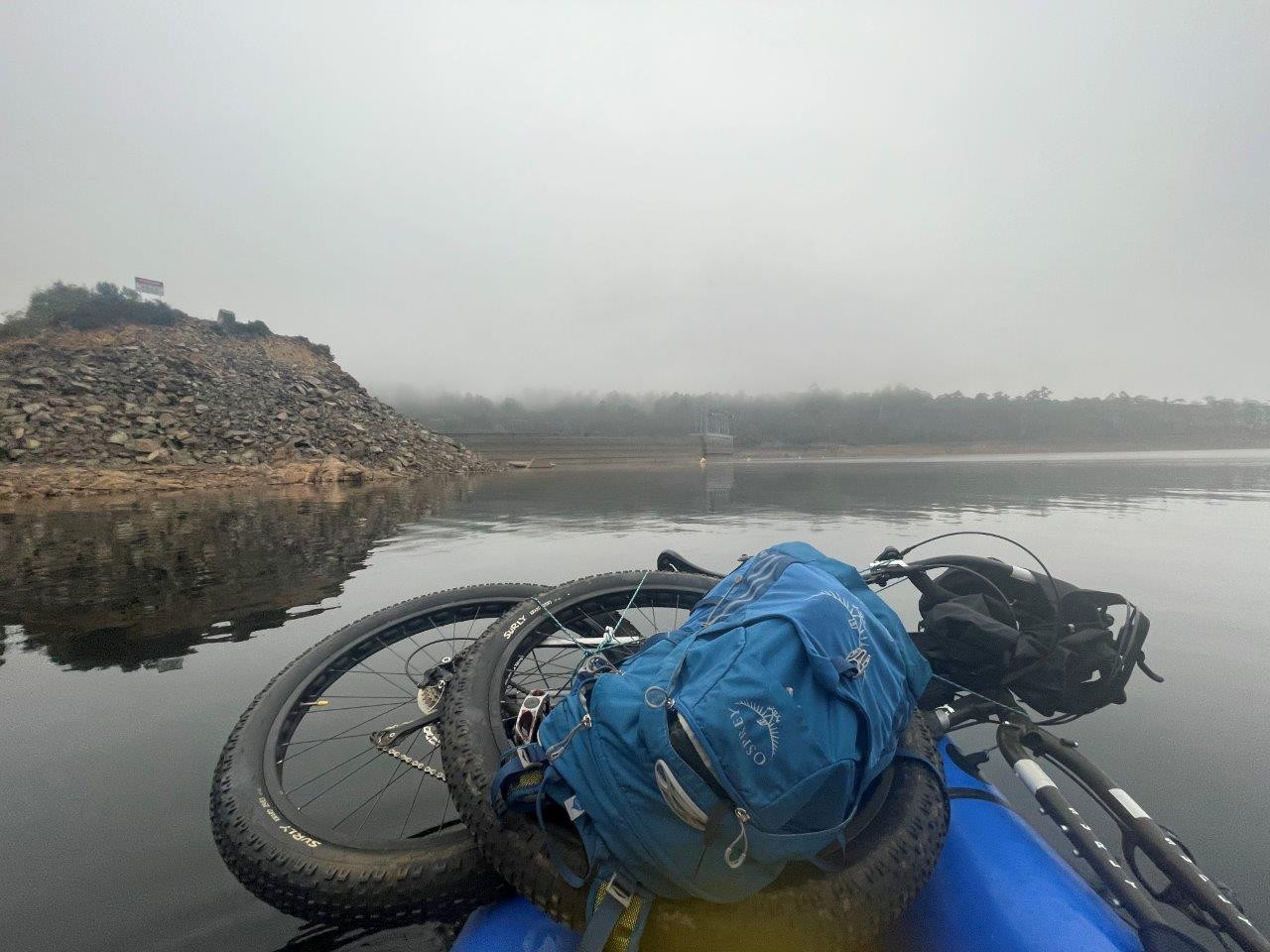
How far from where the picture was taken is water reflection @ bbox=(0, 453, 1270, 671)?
16.9 ft

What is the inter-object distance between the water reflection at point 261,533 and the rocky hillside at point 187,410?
8134 mm

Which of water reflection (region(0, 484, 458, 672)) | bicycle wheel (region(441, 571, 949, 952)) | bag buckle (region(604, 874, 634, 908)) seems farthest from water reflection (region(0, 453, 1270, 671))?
bag buckle (region(604, 874, 634, 908))

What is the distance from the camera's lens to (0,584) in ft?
22.0

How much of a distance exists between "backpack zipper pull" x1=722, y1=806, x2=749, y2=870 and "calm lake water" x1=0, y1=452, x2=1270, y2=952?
4.01ft

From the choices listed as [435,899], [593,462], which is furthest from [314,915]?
[593,462]

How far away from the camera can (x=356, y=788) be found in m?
2.87

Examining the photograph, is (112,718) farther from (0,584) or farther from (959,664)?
(0,584)

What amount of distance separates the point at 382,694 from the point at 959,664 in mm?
3358

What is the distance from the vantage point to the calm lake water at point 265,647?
2219 millimetres

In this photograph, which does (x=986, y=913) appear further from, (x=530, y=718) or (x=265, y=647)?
(x=265, y=647)

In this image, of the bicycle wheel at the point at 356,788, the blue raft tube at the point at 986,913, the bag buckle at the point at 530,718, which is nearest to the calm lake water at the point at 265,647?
the bicycle wheel at the point at 356,788

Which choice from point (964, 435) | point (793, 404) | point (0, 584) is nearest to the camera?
point (0, 584)

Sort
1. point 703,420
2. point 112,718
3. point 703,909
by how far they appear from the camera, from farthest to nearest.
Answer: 1. point 703,420
2. point 112,718
3. point 703,909

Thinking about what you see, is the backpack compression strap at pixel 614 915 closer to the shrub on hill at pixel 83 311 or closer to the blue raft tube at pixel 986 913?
the blue raft tube at pixel 986 913
